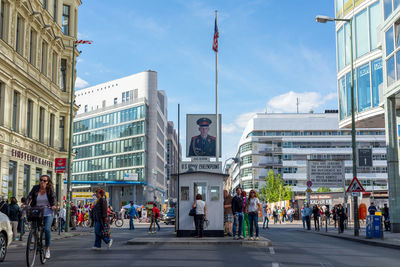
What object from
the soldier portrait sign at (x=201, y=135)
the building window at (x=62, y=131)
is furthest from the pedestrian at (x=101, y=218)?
the building window at (x=62, y=131)

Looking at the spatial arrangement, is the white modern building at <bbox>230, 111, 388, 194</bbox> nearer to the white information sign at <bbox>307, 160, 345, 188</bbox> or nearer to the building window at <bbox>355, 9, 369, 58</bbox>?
the building window at <bbox>355, 9, 369, 58</bbox>

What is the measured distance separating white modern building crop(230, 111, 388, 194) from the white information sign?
7718 cm

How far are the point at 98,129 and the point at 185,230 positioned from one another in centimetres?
8358

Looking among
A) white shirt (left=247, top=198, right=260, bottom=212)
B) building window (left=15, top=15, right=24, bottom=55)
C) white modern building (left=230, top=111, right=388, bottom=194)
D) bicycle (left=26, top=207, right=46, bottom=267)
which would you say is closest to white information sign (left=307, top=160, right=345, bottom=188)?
white shirt (left=247, top=198, right=260, bottom=212)

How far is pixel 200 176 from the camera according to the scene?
19.9 m

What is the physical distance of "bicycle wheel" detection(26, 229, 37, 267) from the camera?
9969mm

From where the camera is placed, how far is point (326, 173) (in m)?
34.4

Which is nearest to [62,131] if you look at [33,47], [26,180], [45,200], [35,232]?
[33,47]

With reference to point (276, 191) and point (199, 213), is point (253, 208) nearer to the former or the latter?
point (199, 213)

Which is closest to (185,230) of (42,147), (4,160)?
(4,160)

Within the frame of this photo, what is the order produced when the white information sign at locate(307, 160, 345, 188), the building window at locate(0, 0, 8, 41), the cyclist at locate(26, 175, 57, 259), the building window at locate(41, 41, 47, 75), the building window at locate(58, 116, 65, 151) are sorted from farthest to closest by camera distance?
the building window at locate(58, 116, 65, 151) < the white information sign at locate(307, 160, 345, 188) < the building window at locate(41, 41, 47, 75) < the building window at locate(0, 0, 8, 41) < the cyclist at locate(26, 175, 57, 259)

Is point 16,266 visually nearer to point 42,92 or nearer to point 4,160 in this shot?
point 4,160

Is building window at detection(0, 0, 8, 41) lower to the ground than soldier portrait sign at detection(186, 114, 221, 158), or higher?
higher

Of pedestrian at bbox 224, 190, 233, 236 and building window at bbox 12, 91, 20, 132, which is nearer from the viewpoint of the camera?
pedestrian at bbox 224, 190, 233, 236
